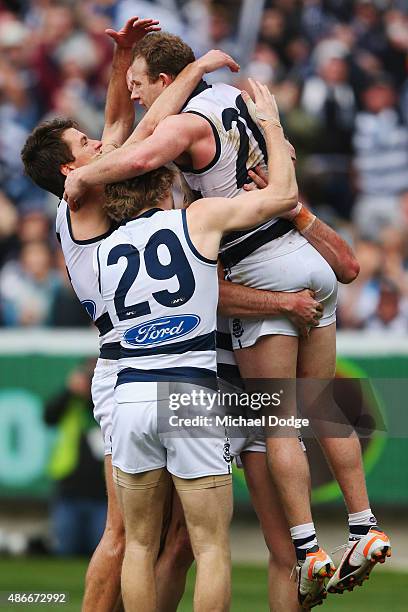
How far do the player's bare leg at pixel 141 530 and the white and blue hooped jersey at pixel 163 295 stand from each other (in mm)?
496

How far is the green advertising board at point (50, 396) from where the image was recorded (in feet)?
34.3

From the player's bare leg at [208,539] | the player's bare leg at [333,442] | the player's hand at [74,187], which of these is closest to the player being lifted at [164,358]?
the player's bare leg at [208,539]

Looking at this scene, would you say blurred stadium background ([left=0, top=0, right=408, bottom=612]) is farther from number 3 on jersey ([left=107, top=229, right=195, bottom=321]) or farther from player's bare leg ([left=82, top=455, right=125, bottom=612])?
number 3 on jersey ([left=107, top=229, right=195, bottom=321])

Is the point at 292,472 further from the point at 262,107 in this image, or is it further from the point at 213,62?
the point at 213,62

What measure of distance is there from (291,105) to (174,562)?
23.5ft

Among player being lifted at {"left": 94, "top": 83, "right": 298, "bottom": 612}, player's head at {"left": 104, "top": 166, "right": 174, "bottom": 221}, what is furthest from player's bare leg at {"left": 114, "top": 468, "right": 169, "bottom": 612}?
player's head at {"left": 104, "top": 166, "right": 174, "bottom": 221}

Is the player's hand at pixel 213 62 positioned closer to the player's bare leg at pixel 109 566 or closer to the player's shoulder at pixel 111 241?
the player's shoulder at pixel 111 241

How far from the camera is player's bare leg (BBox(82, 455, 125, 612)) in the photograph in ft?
22.5

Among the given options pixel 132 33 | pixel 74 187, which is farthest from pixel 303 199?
pixel 74 187

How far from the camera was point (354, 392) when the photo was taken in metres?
8.02

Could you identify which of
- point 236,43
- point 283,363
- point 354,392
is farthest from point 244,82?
point 283,363

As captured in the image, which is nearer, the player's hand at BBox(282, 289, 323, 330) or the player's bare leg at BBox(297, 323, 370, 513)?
the player's hand at BBox(282, 289, 323, 330)

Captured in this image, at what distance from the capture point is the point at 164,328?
19.7 ft

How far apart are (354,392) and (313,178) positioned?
525cm
